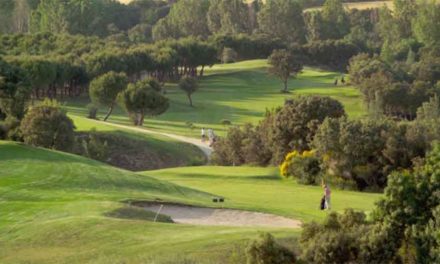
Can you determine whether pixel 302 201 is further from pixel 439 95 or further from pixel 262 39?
pixel 262 39

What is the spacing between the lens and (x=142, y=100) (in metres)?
82.8

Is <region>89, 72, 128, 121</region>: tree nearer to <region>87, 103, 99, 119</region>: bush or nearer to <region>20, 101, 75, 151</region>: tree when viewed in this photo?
<region>87, 103, 99, 119</region>: bush

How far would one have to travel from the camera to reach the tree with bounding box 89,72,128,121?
85.6 meters

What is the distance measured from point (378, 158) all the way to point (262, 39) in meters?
98.7

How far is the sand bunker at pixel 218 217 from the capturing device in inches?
1227

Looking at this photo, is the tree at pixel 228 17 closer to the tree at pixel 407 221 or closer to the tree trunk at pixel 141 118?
the tree trunk at pixel 141 118

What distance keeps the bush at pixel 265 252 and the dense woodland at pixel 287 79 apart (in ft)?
3.10

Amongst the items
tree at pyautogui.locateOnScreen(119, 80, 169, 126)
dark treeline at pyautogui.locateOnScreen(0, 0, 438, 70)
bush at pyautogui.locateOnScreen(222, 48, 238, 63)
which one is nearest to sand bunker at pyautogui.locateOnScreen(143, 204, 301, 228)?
tree at pyautogui.locateOnScreen(119, 80, 169, 126)

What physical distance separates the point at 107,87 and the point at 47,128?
2884 centimetres

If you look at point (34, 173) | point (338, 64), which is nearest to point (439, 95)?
point (338, 64)

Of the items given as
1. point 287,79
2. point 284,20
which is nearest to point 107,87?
point 287,79

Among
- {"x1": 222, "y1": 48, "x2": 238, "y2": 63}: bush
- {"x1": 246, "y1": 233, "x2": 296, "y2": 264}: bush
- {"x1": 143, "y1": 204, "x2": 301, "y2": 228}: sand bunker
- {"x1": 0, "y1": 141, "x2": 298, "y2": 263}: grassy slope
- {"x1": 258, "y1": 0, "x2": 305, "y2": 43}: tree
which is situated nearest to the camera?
{"x1": 246, "y1": 233, "x2": 296, "y2": 264}: bush

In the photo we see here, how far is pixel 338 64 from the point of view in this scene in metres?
150

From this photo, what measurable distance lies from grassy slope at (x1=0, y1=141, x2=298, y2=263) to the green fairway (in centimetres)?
4215
